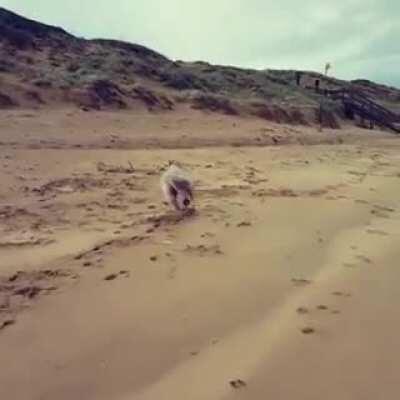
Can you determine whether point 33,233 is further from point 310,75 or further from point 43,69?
point 310,75

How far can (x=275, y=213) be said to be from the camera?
6.36 m

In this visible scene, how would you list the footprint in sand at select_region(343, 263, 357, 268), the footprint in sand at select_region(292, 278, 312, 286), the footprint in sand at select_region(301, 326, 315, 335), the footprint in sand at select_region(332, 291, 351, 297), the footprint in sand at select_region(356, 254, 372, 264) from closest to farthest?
the footprint in sand at select_region(301, 326, 315, 335) → the footprint in sand at select_region(332, 291, 351, 297) → the footprint in sand at select_region(292, 278, 312, 286) → the footprint in sand at select_region(343, 263, 357, 268) → the footprint in sand at select_region(356, 254, 372, 264)

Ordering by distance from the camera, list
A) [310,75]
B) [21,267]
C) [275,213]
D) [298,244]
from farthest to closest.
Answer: [310,75], [275,213], [298,244], [21,267]

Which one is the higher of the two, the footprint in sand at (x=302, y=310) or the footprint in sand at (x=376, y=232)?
the footprint in sand at (x=376, y=232)

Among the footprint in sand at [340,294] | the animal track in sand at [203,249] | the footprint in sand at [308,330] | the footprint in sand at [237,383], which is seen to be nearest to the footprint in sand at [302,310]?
the footprint in sand at [308,330]

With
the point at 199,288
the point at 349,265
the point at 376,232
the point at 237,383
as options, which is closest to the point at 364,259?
the point at 349,265

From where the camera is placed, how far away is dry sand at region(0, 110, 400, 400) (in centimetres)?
298

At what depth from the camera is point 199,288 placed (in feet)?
13.5

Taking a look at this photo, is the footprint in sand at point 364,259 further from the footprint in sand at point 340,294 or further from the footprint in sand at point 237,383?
the footprint in sand at point 237,383

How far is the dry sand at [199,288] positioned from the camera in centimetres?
298

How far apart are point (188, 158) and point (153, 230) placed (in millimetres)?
5634

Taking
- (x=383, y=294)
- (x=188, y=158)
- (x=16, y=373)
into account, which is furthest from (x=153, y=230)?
(x=188, y=158)

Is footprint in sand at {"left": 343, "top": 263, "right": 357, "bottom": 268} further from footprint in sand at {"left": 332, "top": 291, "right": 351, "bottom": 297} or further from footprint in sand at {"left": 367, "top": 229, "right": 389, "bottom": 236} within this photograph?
footprint in sand at {"left": 367, "top": 229, "right": 389, "bottom": 236}

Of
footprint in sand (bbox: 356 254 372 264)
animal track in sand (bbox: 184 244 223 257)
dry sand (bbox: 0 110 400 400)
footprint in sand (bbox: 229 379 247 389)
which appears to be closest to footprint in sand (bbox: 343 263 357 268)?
dry sand (bbox: 0 110 400 400)
